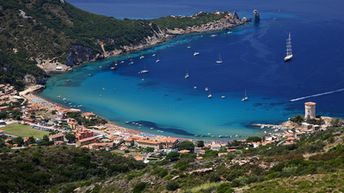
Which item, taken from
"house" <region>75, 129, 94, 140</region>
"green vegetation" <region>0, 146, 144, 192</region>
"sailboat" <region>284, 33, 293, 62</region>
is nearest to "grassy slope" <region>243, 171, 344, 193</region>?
"green vegetation" <region>0, 146, 144, 192</region>

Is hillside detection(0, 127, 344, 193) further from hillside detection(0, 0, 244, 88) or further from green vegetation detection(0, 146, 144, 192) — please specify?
hillside detection(0, 0, 244, 88)

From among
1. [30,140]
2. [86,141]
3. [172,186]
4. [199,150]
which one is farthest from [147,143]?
[172,186]

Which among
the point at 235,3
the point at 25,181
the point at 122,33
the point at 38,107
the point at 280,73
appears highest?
the point at 235,3

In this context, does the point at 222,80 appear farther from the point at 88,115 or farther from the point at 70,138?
the point at 70,138

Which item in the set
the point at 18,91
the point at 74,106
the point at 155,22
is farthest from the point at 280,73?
the point at 155,22

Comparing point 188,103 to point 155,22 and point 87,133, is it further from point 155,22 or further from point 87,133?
point 155,22

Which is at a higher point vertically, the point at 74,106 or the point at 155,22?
the point at 155,22
